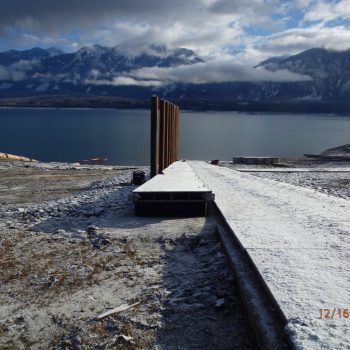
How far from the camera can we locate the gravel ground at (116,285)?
16.7ft

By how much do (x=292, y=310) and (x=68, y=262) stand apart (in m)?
4.41

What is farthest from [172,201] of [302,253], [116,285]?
[302,253]

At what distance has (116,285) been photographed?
6477 millimetres

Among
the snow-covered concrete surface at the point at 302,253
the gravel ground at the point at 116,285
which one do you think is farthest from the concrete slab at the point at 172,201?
the snow-covered concrete surface at the point at 302,253

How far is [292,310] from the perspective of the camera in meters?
4.51

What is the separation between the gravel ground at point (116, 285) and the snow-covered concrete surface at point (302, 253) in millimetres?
623

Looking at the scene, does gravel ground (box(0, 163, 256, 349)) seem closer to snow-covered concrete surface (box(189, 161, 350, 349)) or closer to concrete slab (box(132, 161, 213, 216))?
concrete slab (box(132, 161, 213, 216))

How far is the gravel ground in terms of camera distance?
5.10 meters

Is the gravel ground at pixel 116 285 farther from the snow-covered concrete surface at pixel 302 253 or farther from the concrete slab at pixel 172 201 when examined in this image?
the snow-covered concrete surface at pixel 302 253

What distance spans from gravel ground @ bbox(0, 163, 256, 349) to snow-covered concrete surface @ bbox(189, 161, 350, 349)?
62 centimetres

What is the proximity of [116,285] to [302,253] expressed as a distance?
9.47ft

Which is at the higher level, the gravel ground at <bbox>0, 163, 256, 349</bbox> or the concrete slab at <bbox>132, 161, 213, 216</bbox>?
the concrete slab at <bbox>132, 161, 213, 216</bbox>

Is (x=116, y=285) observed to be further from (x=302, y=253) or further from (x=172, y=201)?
(x=172, y=201)

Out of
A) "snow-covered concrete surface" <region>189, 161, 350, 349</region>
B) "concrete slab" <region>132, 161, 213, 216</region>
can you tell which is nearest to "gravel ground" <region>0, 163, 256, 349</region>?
"concrete slab" <region>132, 161, 213, 216</region>
